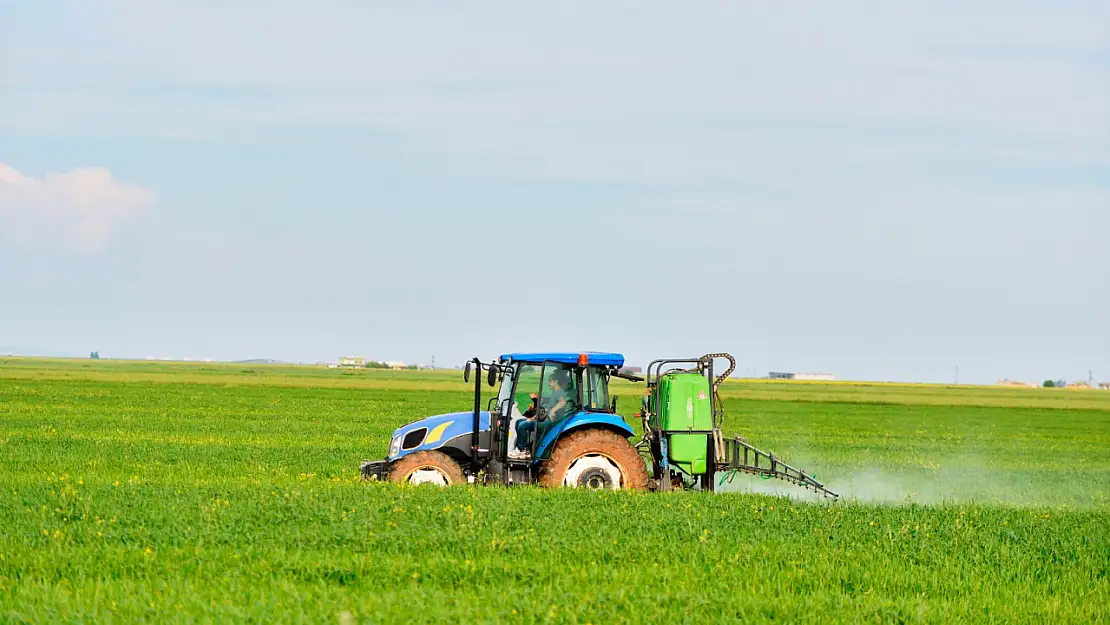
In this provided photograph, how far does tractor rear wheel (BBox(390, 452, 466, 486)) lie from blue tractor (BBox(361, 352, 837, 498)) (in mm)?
15

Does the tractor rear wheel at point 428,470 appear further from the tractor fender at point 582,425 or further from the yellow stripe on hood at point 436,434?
the tractor fender at point 582,425

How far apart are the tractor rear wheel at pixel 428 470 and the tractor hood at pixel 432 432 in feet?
1.71

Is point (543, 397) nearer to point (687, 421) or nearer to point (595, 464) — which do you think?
point (595, 464)

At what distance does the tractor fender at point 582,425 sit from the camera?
1605 centimetres

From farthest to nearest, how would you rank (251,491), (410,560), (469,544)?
(251,491) < (469,544) < (410,560)

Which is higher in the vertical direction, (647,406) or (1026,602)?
(647,406)

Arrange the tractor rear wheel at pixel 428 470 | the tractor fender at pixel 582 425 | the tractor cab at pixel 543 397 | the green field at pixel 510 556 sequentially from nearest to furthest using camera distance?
1. the green field at pixel 510 556
2. the tractor fender at pixel 582 425
3. the tractor rear wheel at pixel 428 470
4. the tractor cab at pixel 543 397

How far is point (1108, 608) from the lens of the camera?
→ 408 inches

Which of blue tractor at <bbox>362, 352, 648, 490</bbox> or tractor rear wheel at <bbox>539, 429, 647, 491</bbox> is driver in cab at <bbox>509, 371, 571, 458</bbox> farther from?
tractor rear wheel at <bbox>539, 429, 647, 491</bbox>

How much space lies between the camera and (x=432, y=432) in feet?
55.9

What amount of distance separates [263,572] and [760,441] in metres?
27.6

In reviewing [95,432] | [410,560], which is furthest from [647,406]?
[95,432]

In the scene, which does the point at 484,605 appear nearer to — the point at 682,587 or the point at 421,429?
the point at 682,587

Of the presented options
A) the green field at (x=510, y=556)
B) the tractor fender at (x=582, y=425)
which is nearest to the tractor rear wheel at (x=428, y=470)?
the green field at (x=510, y=556)
